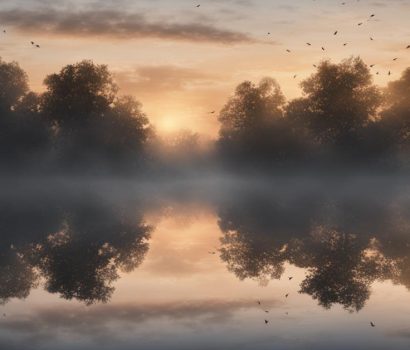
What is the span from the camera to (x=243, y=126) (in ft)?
423

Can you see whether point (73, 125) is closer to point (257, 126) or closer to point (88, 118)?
point (88, 118)

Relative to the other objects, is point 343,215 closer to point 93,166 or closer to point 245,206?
point 245,206

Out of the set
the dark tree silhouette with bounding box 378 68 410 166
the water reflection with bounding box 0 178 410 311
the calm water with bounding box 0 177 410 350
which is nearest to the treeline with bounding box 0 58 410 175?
the dark tree silhouette with bounding box 378 68 410 166

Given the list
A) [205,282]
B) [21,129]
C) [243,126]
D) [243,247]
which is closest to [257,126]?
[243,126]

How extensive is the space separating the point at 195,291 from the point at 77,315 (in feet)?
18.6

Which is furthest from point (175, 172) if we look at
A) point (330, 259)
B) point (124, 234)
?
point (330, 259)

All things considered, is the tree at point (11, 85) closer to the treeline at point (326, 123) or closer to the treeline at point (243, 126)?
the treeline at point (243, 126)

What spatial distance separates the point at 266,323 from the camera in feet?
74.0

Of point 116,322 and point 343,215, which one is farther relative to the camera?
point 343,215

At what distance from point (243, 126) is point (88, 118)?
80.9 ft

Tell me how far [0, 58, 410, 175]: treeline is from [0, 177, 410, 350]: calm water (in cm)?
6220

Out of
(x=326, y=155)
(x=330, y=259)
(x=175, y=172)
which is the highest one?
(x=175, y=172)

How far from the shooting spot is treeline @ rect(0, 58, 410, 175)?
392ft

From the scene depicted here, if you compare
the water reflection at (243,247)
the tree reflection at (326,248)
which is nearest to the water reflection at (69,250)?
the water reflection at (243,247)
